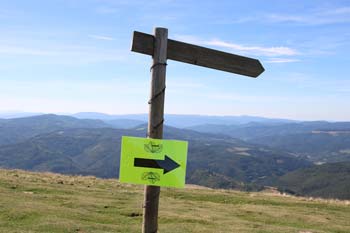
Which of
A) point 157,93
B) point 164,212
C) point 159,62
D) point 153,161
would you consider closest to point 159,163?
point 153,161

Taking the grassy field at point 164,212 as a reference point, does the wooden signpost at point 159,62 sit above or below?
above

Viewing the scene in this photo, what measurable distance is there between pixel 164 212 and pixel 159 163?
63.5ft

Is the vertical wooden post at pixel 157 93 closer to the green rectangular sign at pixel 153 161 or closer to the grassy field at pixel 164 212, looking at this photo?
the green rectangular sign at pixel 153 161

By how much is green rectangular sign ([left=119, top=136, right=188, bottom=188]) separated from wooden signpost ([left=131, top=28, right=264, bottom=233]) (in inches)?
12.0

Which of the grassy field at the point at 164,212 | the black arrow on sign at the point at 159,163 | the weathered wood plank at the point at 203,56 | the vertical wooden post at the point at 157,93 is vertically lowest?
the grassy field at the point at 164,212

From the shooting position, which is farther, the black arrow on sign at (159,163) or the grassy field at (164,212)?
the grassy field at (164,212)

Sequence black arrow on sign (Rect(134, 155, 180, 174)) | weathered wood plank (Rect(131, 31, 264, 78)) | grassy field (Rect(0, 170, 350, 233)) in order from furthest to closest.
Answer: grassy field (Rect(0, 170, 350, 233)), weathered wood plank (Rect(131, 31, 264, 78)), black arrow on sign (Rect(134, 155, 180, 174))

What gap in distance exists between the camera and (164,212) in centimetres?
2603

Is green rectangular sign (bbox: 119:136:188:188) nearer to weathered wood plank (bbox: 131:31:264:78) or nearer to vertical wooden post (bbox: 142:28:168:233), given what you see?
vertical wooden post (bbox: 142:28:168:233)

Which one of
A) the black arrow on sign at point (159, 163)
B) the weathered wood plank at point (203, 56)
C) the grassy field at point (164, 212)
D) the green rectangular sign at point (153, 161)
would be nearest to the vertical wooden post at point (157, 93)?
the weathered wood plank at point (203, 56)

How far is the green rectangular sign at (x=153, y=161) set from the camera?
7.38 meters

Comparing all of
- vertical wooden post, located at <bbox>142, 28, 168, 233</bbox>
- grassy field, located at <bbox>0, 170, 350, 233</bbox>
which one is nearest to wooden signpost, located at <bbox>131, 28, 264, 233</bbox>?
vertical wooden post, located at <bbox>142, 28, 168, 233</bbox>

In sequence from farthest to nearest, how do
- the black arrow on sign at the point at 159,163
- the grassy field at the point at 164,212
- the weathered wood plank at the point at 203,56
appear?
the grassy field at the point at 164,212 → the weathered wood plank at the point at 203,56 → the black arrow on sign at the point at 159,163

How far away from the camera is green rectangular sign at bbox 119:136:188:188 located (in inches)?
290
